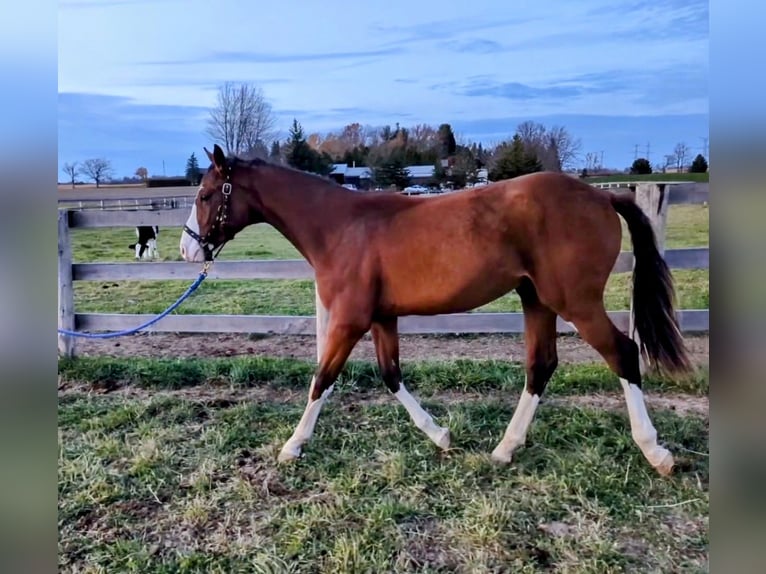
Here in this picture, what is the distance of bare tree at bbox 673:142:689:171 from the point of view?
2.16 m

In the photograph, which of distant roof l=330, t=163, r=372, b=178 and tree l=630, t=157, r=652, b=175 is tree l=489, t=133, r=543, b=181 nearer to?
tree l=630, t=157, r=652, b=175

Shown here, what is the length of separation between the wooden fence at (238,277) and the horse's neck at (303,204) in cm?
67

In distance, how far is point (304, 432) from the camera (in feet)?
8.38

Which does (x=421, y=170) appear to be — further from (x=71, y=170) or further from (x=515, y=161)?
(x=71, y=170)

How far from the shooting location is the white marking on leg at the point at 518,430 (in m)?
2.48

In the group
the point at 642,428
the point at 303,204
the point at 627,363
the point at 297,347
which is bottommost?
the point at 642,428

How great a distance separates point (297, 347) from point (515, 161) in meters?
1.82

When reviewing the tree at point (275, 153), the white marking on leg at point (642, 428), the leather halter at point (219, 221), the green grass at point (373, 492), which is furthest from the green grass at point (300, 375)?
the tree at point (275, 153)

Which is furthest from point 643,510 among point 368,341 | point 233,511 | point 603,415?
point 368,341

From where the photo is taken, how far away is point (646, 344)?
2375 mm

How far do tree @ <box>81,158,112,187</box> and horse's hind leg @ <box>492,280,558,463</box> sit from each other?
1.87 m

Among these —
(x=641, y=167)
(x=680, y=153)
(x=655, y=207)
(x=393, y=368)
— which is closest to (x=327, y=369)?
(x=393, y=368)

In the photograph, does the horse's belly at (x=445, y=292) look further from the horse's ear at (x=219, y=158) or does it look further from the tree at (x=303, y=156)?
the horse's ear at (x=219, y=158)
